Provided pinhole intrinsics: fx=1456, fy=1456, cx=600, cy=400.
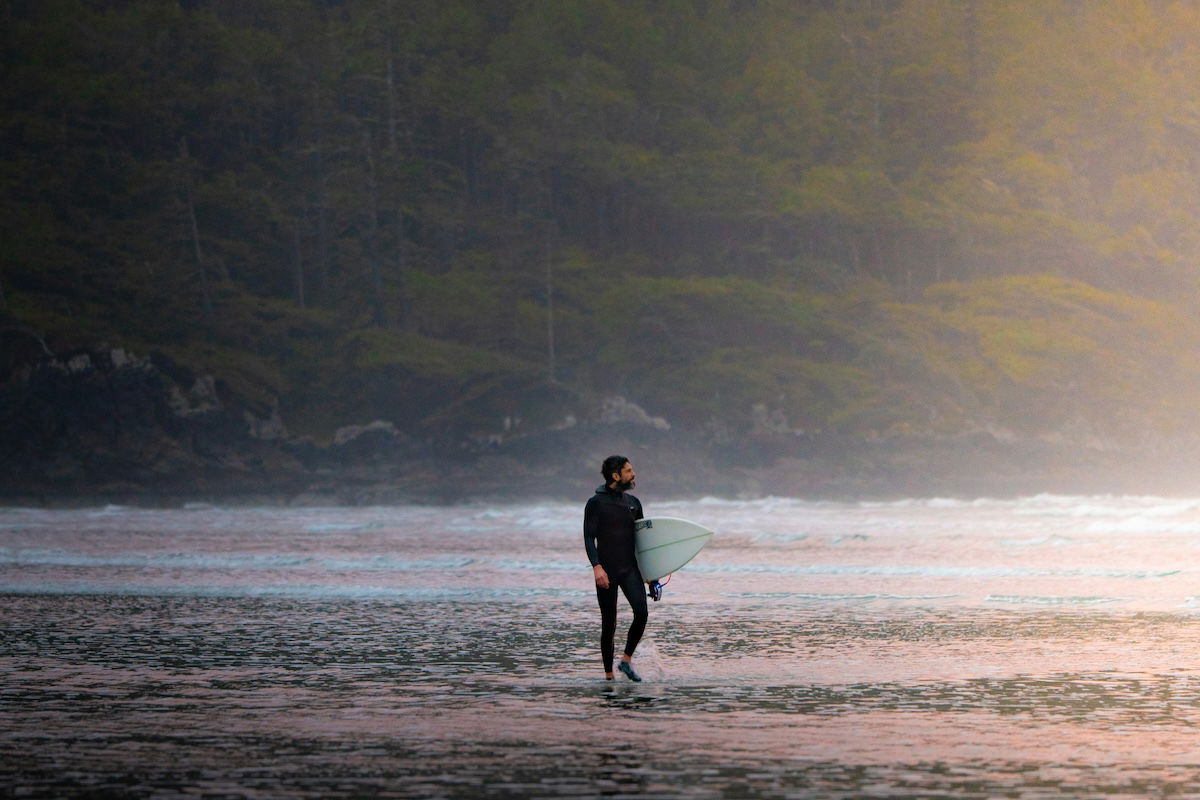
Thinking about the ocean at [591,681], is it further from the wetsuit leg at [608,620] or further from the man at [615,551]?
the man at [615,551]

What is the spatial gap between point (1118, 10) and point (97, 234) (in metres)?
60.1

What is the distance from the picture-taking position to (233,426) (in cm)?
6288

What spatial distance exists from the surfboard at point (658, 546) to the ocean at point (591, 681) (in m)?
0.82

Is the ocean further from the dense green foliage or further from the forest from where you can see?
the dense green foliage

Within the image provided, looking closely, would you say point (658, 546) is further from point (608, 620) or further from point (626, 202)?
point (626, 202)

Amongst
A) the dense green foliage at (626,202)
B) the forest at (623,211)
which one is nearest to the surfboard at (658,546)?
the forest at (623,211)

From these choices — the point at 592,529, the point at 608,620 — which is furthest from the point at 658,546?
the point at 608,620

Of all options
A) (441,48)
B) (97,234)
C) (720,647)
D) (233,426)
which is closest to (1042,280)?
(441,48)

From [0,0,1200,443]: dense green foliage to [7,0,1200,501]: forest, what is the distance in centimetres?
18

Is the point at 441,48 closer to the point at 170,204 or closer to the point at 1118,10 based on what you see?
the point at 170,204

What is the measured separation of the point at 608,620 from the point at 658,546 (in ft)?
2.27

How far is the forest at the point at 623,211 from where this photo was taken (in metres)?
67.6

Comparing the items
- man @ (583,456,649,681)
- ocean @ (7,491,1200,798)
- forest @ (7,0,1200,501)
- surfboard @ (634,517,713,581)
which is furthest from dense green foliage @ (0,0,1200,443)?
man @ (583,456,649,681)

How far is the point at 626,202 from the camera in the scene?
3056 inches
